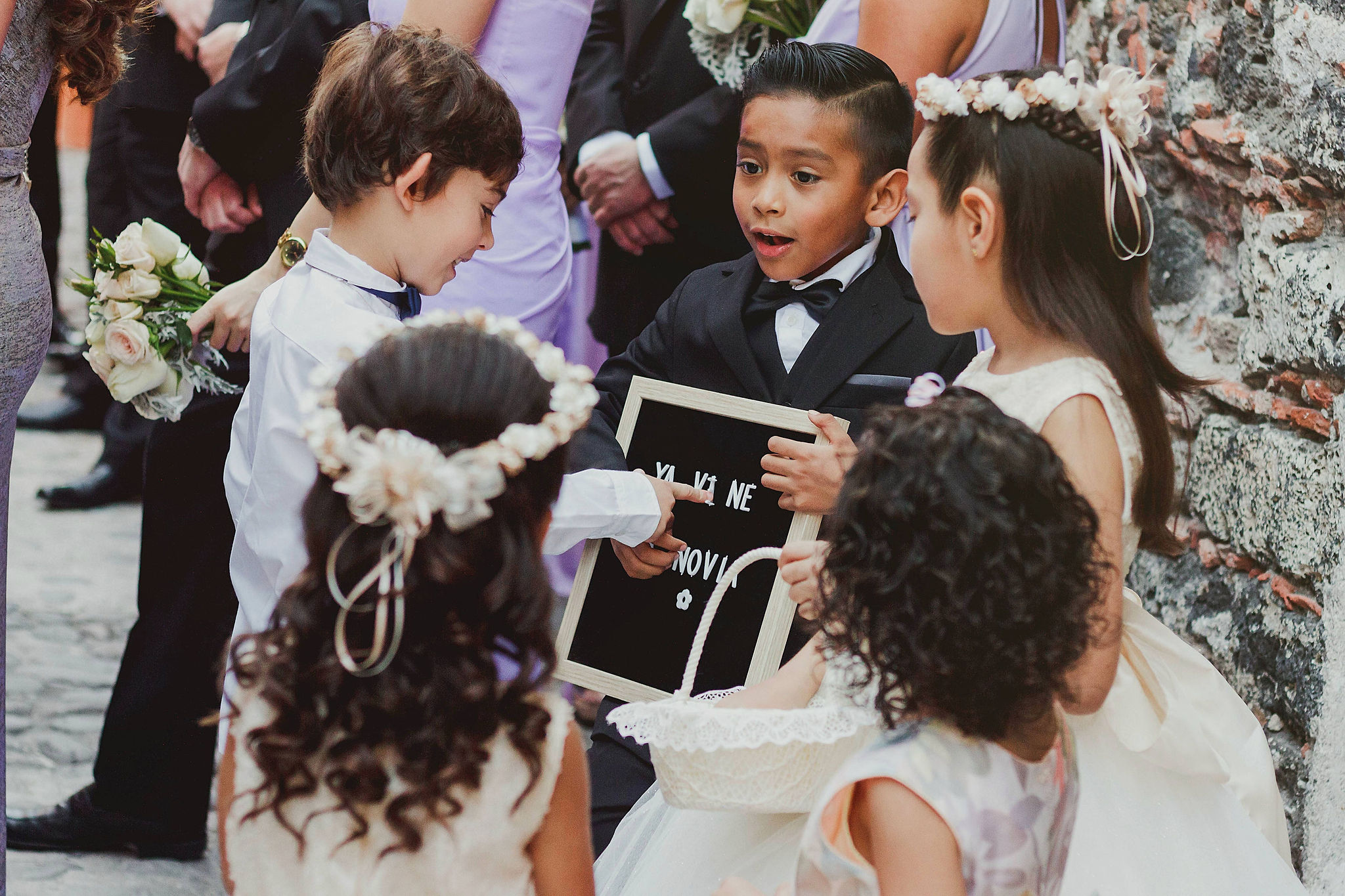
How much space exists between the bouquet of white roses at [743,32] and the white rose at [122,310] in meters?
1.65

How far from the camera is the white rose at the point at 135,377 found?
285 centimetres

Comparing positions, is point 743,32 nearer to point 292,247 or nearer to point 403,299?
point 292,247

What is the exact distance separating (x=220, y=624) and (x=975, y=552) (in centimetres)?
238

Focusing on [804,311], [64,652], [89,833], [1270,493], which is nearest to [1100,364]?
[804,311]

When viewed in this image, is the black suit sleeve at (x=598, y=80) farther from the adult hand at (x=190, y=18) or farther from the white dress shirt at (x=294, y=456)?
the white dress shirt at (x=294, y=456)

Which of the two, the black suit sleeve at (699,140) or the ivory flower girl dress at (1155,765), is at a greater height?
the black suit sleeve at (699,140)

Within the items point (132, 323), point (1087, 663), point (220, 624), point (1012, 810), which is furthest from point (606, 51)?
point (1012, 810)

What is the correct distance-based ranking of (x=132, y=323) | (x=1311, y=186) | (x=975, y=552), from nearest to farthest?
1. (x=975, y=552)
2. (x=1311, y=186)
3. (x=132, y=323)

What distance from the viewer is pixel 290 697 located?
1542 millimetres

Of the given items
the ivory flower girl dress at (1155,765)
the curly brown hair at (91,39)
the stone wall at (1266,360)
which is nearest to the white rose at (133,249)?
the curly brown hair at (91,39)

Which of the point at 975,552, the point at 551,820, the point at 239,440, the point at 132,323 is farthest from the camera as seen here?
the point at 132,323

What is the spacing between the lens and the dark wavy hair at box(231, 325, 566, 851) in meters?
1.51

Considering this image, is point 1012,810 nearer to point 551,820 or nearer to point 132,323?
point 551,820

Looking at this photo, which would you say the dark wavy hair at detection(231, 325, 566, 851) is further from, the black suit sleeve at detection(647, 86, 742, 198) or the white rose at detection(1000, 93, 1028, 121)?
the black suit sleeve at detection(647, 86, 742, 198)
